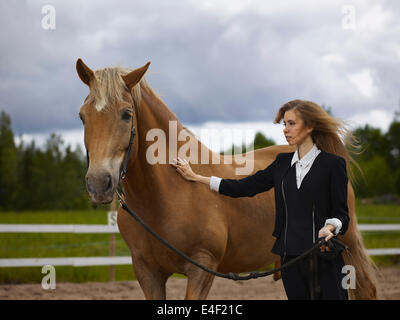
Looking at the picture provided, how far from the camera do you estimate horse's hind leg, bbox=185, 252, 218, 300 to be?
2975mm

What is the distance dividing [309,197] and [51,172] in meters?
47.5

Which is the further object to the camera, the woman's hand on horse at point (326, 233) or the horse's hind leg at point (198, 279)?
the horse's hind leg at point (198, 279)

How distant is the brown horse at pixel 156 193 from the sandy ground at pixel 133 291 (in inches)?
155

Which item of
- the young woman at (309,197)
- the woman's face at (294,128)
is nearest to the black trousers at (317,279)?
the young woman at (309,197)

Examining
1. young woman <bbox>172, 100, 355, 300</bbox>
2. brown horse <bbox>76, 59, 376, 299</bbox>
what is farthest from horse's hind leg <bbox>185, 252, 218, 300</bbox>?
young woman <bbox>172, 100, 355, 300</bbox>

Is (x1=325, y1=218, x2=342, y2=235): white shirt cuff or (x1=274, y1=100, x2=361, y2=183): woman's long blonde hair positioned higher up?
(x1=274, y1=100, x2=361, y2=183): woman's long blonde hair

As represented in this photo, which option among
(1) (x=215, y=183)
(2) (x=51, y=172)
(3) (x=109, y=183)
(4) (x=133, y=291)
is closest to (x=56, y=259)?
(4) (x=133, y=291)

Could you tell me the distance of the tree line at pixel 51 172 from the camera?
40906 millimetres

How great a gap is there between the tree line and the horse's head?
3777cm

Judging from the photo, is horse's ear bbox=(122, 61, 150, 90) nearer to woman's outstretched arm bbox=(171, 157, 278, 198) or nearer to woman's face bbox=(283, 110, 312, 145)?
woman's outstretched arm bbox=(171, 157, 278, 198)

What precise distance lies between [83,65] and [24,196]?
147ft

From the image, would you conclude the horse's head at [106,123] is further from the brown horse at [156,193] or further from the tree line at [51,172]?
the tree line at [51,172]

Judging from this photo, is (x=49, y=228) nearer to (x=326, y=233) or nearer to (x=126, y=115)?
(x=126, y=115)

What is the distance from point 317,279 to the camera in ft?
7.58
